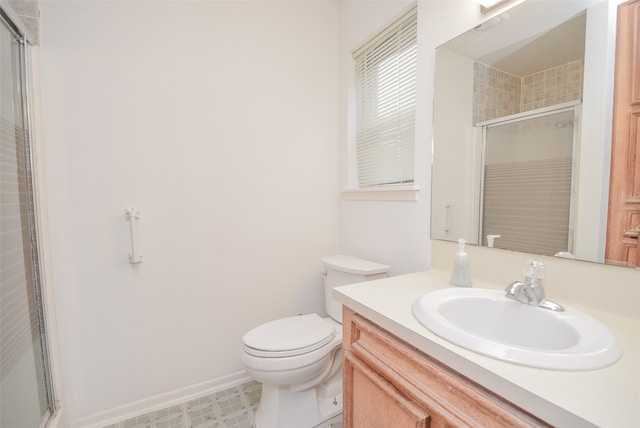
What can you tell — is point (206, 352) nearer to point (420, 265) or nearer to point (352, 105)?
point (420, 265)

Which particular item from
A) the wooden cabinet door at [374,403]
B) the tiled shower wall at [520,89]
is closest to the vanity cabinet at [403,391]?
the wooden cabinet door at [374,403]

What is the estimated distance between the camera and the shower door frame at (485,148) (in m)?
0.84

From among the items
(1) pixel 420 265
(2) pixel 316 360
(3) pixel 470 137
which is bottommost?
(2) pixel 316 360

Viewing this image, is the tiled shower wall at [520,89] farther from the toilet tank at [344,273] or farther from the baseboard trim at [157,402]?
the baseboard trim at [157,402]

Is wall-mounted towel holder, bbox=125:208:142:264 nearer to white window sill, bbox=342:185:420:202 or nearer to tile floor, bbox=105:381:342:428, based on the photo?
tile floor, bbox=105:381:342:428

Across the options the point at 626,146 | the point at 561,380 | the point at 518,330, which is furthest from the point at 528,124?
the point at 561,380

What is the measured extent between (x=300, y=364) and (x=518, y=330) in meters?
0.87

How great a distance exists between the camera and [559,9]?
0.87 meters

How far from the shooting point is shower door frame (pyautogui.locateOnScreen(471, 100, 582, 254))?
0.84 metres

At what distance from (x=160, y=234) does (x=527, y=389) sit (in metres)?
1.59

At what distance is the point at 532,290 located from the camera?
31.5 inches

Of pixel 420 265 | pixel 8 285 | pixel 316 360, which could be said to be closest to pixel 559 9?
pixel 420 265

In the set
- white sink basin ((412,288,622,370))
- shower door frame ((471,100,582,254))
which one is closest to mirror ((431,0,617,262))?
shower door frame ((471,100,582,254))

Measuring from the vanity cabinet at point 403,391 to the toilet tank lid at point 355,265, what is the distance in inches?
20.1
